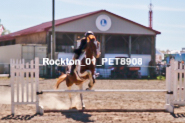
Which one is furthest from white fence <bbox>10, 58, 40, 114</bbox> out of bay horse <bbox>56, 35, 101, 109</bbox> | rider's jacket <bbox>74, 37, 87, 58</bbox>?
rider's jacket <bbox>74, 37, 87, 58</bbox>

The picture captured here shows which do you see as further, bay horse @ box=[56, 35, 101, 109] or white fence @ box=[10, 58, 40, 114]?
bay horse @ box=[56, 35, 101, 109]

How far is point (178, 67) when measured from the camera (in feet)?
32.2

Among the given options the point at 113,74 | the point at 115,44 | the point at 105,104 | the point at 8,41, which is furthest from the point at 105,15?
the point at 105,104

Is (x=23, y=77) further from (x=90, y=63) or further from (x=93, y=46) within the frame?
(x=93, y=46)

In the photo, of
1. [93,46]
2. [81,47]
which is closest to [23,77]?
[81,47]

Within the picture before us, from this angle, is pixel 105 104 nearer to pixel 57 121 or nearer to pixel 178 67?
pixel 178 67

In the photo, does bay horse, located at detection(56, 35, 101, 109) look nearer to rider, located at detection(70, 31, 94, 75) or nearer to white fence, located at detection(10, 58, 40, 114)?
rider, located at detection(70, 31, 94, 75)

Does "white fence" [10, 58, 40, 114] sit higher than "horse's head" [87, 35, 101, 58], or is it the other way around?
"horse's head" [87, 35, 101, 58]

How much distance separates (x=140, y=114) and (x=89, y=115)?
4.55 ft

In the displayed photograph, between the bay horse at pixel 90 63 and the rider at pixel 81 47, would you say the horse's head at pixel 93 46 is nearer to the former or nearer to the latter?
the bay horse at pixel 90 63

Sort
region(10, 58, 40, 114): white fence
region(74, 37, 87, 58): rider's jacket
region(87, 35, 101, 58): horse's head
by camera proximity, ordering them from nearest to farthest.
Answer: region(10, 58, 40, 114): white fence, region(87, 35, 101, 58): horse's head, region(74, 37, 87, 58): rider's jacket

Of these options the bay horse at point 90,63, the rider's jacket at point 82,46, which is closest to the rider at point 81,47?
the rider's jacket at point 82,46

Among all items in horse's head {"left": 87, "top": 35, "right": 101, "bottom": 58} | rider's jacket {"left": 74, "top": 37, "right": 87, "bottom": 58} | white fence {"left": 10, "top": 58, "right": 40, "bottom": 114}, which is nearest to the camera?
white fence {"left": 10, "top": 58, "right": 40, "bottom": 114}

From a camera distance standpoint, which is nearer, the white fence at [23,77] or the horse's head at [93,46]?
the white fence at [23,77]
